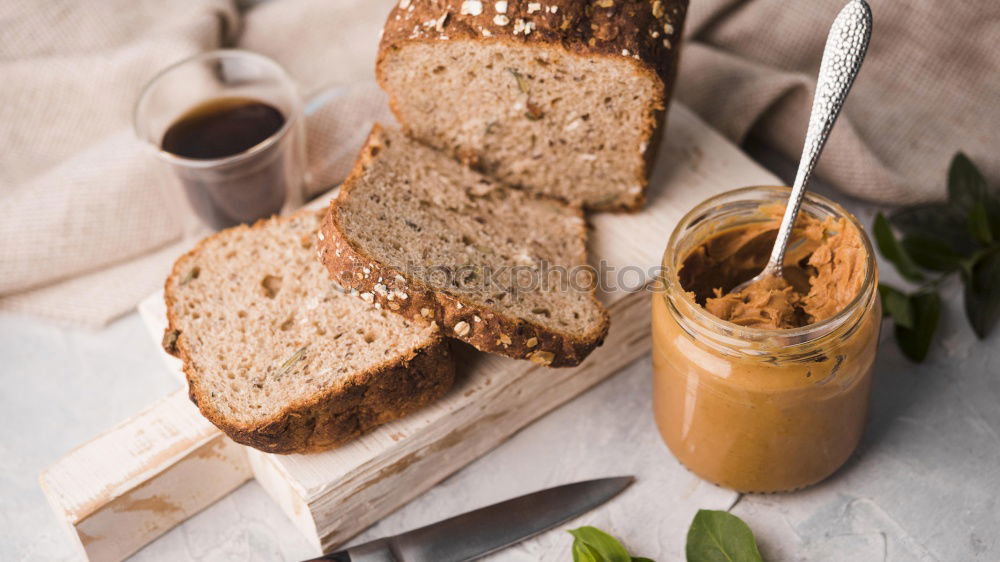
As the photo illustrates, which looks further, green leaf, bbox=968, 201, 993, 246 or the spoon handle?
green leaf, bbox=968, 201, 993, 246

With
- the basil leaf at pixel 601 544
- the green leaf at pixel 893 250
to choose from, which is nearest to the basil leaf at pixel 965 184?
the green leaf at pixel 893 250

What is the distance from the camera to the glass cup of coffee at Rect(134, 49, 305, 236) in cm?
347

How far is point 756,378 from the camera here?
2561mm

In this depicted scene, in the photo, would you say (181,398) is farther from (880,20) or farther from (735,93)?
(880,20)

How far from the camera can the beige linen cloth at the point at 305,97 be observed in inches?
141

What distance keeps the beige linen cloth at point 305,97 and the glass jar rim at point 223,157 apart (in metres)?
0.14

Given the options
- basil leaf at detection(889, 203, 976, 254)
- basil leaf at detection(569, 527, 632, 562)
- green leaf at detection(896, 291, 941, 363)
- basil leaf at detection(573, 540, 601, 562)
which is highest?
basil leaf at detection(889, 203, 976, 254)

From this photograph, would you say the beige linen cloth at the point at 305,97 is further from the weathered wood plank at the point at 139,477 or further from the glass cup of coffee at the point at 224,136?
the weathered wood plank at the point at 139,477

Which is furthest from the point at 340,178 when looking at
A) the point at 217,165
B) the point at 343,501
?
the point at 343,501

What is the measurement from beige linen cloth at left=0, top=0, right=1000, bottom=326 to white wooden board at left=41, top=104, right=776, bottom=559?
1.46 feet

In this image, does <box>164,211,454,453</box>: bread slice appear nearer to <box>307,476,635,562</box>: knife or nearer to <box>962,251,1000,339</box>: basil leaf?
<box>307,476,635,562</box>: knife

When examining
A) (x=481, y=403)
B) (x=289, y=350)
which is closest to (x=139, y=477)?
(x=289, y=350)

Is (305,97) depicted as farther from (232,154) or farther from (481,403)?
(481,403)
